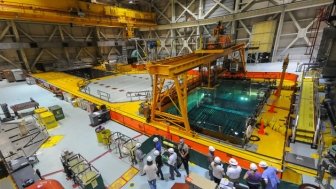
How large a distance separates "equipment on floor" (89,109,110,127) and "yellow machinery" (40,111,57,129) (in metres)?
1.95

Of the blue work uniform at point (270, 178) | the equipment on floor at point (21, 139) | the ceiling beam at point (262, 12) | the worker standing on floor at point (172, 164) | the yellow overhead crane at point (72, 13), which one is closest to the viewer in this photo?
the blue work uniform at point (270, 178)

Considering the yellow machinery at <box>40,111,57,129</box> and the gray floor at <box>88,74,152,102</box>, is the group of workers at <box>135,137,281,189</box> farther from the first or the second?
the gray floor at <box>88,74,152,102</box>

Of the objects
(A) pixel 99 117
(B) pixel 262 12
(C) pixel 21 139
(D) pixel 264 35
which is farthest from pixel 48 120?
(B) pixel 262 12

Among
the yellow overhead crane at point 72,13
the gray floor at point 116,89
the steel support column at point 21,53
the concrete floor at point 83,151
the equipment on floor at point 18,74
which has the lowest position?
the concrete floor at point 83,151

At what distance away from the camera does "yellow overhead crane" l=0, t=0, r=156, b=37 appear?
1473cm

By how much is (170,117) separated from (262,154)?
12.3ft

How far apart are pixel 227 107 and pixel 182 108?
4.11m

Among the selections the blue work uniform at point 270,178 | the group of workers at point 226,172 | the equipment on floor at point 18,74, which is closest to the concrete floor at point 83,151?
the group of workers at point 226,172

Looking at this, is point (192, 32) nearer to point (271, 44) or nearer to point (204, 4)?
point (204, 4)

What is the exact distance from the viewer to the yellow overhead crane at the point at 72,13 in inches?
580

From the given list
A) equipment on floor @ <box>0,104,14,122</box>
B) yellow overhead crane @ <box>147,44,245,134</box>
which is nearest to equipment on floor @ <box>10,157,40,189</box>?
yellow overhead crane @ <box>147,44,245,134</box>

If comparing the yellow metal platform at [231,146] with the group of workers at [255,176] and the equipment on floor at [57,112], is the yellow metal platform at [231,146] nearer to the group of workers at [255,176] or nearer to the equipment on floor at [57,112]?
the group of workers at [255,176]

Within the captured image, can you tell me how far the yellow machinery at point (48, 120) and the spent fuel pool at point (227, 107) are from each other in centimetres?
604

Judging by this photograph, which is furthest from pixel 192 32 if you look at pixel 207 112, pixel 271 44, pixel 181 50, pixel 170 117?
pixel 170 117
